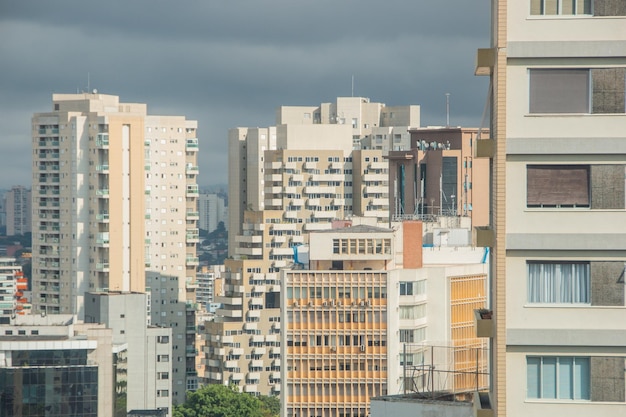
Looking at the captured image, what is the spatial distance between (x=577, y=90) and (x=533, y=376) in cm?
378

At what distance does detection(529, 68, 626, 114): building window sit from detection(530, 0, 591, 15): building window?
82cm

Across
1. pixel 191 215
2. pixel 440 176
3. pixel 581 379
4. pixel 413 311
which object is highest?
pixel 440 176

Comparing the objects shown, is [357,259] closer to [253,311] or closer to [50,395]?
[50,395]

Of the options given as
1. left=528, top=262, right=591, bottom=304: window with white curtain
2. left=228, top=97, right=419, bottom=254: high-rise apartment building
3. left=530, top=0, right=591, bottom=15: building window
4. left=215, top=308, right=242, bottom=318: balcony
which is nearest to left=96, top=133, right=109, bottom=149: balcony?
left=215, top=308, right=242, bottom=318: balcony

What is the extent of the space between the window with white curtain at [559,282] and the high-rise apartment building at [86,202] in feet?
422

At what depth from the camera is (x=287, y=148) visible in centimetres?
17788

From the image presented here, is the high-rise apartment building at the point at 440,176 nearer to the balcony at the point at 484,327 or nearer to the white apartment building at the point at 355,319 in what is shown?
the white apartment building at the point at 355,319

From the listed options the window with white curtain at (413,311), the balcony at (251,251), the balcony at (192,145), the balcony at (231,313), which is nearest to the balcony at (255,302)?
the balcony at (231,313)

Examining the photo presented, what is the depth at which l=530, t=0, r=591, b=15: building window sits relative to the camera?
22953mm

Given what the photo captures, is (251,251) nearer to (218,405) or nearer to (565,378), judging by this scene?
(218,405)

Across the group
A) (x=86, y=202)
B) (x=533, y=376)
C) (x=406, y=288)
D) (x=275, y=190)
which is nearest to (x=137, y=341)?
(x=86, y=202)

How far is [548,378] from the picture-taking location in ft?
74.2

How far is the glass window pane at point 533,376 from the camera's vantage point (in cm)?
2259

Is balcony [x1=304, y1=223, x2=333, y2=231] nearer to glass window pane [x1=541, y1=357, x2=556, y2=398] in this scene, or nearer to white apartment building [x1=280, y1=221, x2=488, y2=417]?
white apartment building [x1=280, y1=221, x2=488, y2=417]
